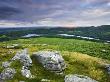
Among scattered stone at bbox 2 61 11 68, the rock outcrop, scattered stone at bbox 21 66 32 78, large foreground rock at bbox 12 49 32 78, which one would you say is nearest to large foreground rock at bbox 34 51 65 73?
large foreground rock at bbox 12 49 32 78

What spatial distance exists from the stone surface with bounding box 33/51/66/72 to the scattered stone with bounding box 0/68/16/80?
5.85 metres

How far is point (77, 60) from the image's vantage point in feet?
148

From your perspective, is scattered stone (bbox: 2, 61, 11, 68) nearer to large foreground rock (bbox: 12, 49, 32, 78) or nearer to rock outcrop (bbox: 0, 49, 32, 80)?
rock outcrop (bbox: 0, 49, 32, 80)

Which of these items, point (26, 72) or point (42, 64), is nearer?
point (26, 72)

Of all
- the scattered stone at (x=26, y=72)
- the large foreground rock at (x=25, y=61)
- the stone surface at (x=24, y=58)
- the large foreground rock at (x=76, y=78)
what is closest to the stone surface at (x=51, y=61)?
the stone surface at (x=24, y=58)

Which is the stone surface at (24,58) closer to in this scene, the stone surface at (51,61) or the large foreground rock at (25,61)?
the large foreground rock at (25,61)

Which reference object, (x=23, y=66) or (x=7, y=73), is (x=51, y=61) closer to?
(x=23, y=66)

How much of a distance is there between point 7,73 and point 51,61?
8142 millimetres

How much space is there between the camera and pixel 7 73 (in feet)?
127

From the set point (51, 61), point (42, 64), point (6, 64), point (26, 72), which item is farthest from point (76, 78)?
point (6, 64)

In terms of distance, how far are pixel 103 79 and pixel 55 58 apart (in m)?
9.43

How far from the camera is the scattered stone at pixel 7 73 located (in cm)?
3806

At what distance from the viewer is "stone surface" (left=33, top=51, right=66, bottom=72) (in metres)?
40.8

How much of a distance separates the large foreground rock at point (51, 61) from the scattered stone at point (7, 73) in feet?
19.2
